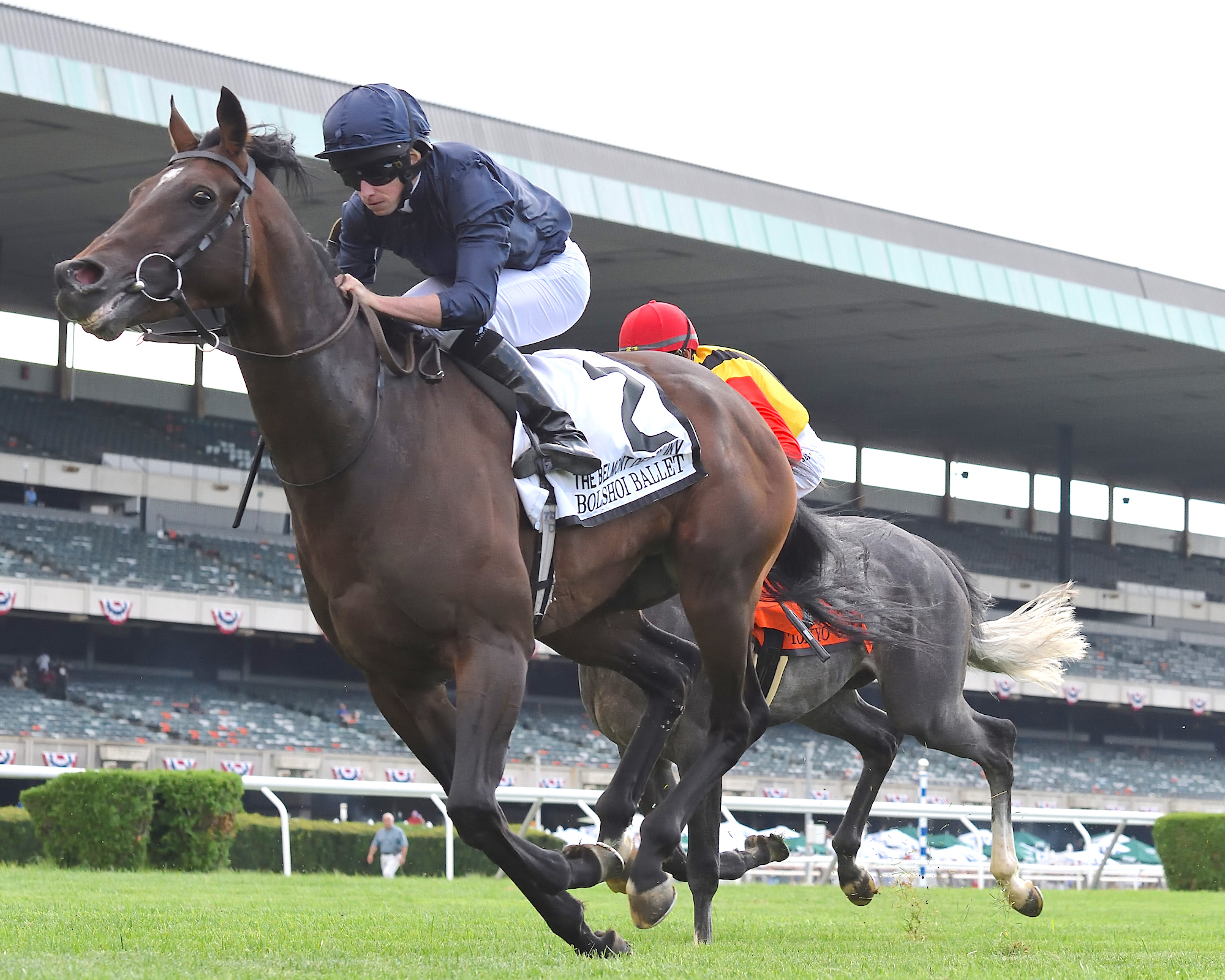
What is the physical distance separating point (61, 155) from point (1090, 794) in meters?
21.9

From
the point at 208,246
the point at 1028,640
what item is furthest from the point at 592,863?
the point at 1028,640

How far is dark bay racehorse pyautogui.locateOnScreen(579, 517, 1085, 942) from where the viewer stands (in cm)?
609

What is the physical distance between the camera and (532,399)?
4.42 m

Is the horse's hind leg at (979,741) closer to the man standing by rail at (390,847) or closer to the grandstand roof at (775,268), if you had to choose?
the man standing by rail at (390,847)

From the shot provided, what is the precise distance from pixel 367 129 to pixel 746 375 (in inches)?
81.1

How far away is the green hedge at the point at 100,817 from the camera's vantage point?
11508mm

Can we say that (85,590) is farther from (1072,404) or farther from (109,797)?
(1072,404)

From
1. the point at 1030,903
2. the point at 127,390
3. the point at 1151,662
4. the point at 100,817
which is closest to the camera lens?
the point at 1030,903

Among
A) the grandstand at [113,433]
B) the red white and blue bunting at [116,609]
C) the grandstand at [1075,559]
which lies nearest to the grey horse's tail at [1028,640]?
the red white and blue bunting at [116,609]

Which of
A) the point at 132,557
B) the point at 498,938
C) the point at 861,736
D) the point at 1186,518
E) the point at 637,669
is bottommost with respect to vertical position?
the point at 498,938

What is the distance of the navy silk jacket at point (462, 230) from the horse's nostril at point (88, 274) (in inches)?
36.3

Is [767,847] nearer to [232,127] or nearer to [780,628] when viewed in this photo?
[780,628]

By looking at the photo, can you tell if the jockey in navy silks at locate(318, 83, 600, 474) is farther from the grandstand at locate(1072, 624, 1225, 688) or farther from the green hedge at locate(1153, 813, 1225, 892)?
the grandstand at locate(1072, 624, 1225, 688)

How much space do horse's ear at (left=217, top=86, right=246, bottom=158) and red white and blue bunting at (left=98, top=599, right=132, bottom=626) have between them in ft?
76.0
